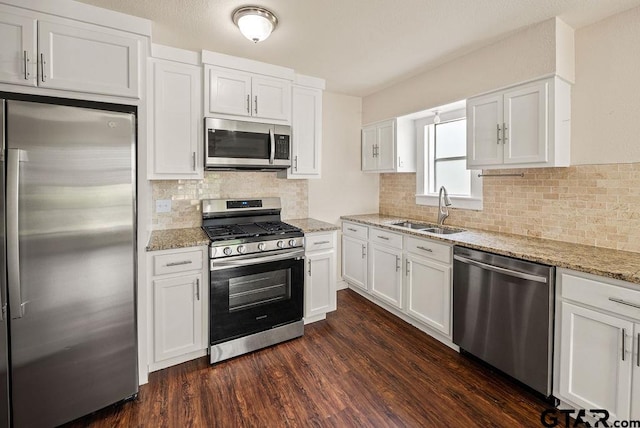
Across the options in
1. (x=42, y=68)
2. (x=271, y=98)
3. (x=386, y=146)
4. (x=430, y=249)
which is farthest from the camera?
(x=386, y=146)

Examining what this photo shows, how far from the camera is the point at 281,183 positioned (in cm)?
346

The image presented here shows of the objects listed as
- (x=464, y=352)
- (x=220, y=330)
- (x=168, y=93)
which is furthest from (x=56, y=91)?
(x=464, y=352)

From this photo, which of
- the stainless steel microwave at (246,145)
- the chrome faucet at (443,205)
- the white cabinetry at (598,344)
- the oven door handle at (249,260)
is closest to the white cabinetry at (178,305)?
the oven door handle at (249,260)

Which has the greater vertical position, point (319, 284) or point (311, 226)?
point (311, 226)

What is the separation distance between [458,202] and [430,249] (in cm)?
84

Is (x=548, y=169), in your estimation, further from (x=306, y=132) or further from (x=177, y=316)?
(x=177, y=316)

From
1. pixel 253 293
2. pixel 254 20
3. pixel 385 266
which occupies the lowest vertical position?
pixel 253 293

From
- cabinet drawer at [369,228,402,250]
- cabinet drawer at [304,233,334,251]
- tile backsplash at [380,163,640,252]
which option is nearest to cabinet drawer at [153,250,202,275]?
cabinet drawer at [304,233,334,251]

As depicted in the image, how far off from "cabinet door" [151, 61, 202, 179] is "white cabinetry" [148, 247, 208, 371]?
2.44ft

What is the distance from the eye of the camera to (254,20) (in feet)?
6.64

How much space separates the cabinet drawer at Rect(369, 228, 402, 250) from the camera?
3033 mm

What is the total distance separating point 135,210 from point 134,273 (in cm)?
39

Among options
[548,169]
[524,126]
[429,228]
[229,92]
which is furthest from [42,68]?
[548,169]

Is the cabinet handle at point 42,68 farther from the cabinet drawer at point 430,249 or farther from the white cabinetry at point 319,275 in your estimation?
the cabinet drawer at point 430,249
